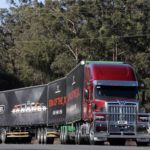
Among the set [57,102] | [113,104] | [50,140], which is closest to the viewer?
[113,104]

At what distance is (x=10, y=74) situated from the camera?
76.5 meters

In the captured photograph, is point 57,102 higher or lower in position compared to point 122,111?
higher

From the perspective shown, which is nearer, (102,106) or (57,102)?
(102,106)

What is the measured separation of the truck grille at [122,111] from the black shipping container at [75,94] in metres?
2.42

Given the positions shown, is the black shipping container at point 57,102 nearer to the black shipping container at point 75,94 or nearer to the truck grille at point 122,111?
the black shipping container at point 75,94

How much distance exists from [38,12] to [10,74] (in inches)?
408

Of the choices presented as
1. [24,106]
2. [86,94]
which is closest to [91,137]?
[86,94]

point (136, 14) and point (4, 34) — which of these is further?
point (4, 34)

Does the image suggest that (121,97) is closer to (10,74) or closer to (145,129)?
(145,129)

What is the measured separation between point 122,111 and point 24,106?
13395 mm

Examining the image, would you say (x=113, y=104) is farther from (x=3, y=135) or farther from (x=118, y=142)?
(x=3, y=135)

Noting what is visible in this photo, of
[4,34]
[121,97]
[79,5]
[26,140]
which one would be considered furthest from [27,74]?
[121,97]

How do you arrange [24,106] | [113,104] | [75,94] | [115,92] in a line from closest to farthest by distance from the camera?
[113,104], [115,92], [75,94], [24,106]

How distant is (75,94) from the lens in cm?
3403
